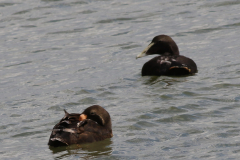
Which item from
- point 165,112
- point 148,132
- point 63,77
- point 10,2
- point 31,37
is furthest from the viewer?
point 10,2

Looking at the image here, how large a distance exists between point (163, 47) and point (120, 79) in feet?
4.13

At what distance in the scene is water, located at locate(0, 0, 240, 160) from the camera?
746 cm

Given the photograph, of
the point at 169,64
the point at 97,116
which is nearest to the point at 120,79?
the point at 169,64

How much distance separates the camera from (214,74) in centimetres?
1110

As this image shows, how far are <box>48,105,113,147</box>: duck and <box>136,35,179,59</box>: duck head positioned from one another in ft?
13.7

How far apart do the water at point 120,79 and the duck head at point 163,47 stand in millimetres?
598

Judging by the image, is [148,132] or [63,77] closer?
[148,132]

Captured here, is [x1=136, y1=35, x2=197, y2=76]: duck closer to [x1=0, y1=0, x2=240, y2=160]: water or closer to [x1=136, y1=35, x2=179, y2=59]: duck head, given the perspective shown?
[x1=136, y1=35, x2=179, y2=59]: duck head

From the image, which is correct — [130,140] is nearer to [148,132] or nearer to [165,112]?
[148,132]

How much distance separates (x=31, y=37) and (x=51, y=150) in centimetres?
918

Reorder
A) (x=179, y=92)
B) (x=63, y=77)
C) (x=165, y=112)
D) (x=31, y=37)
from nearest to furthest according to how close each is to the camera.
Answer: (x=165, y=112) → (x=179, y=92) → (x=63, y=77) → (x=31, y=37)

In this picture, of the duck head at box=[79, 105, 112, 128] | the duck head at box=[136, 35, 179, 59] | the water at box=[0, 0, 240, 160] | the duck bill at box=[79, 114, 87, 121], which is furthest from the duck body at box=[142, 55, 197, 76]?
the duck bill at box=[79, 114, 87, 121]

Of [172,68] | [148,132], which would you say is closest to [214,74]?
[172,68]

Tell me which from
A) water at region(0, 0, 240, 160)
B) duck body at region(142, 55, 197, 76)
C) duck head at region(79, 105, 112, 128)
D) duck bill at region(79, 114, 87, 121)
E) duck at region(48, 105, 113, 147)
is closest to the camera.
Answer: duck at region(48, 105, 113, 147)
